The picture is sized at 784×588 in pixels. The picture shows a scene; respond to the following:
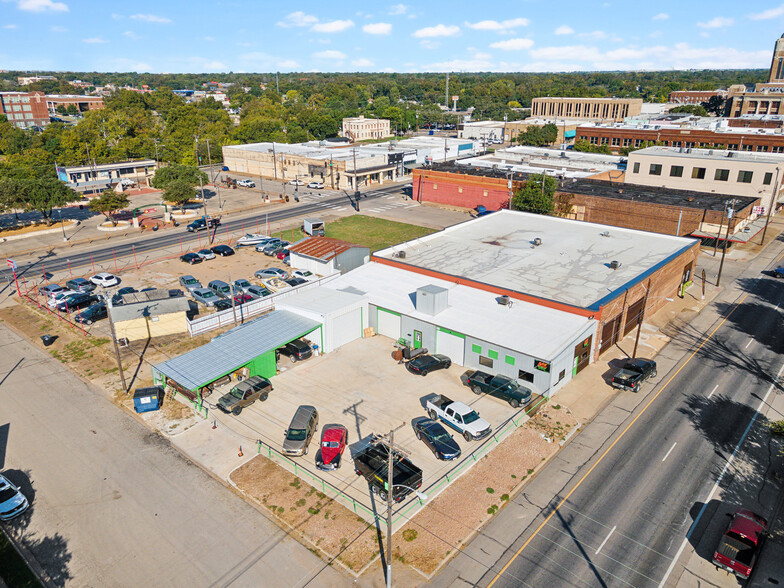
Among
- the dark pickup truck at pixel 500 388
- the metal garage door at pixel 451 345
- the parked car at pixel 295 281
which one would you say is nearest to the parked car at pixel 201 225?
the parked car at pixel 295 281

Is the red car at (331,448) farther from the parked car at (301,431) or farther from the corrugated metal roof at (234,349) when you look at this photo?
the corrugated metal roof at (234,349)

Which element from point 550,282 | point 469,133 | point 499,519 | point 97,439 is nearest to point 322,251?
point 550,282

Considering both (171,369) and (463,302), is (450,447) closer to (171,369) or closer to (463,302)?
(463,302)

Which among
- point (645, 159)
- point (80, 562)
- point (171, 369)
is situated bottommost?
point (80, 562)

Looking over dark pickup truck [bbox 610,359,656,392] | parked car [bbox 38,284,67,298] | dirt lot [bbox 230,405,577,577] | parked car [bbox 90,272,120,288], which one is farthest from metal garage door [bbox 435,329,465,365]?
parked car [bbox 38,284,67,298]

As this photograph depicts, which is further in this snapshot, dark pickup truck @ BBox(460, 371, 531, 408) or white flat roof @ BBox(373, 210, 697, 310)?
white flat roof @ BBox(373, 210, 697, 310)

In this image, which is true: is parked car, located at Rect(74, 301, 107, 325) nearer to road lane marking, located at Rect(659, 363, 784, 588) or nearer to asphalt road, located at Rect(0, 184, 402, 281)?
asphalt road, located at Rect(0, 184, 402, 281)
